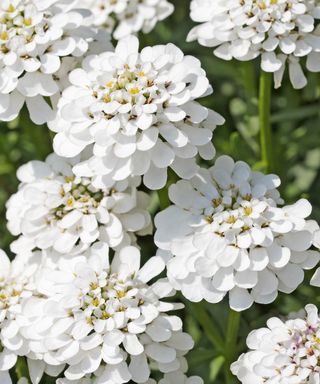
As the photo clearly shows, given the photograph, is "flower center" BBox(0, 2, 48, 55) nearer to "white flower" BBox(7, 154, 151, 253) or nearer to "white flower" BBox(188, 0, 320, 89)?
"white flower" BBox(7, 154, 151, 253)

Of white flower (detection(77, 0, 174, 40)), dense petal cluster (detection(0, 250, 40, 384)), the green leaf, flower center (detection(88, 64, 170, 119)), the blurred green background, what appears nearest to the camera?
flower center (detection(88, 64, 170, 119))

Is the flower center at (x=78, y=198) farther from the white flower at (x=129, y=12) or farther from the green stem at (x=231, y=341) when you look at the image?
the white flower at (x=129, y=12)

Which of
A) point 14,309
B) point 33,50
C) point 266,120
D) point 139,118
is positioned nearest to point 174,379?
point 14,309

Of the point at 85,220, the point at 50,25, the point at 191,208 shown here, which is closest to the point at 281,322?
the point at 191,208

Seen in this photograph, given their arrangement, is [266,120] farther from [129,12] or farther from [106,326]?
[106,326]

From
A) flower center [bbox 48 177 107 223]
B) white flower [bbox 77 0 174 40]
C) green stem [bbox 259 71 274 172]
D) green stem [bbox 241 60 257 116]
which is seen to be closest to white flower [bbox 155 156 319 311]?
flower center [bbox 48 177 107 223]

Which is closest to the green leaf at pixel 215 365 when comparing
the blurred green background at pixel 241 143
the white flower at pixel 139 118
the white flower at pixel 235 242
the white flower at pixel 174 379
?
the blurred green background at pixel 241 143

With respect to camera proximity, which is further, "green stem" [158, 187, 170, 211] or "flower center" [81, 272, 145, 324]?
"green stem" [158, 187, 170, 211]
